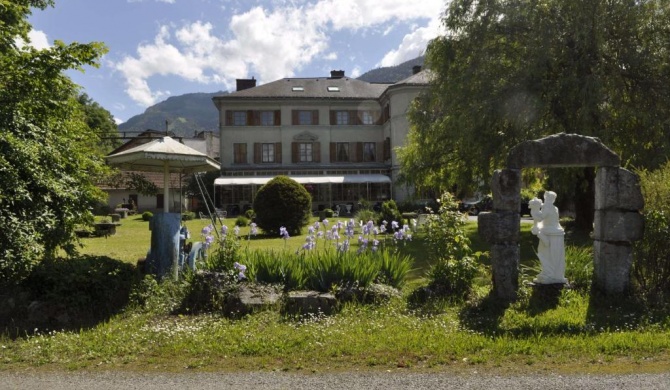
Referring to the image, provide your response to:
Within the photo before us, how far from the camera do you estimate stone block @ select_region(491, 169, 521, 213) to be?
257 inches

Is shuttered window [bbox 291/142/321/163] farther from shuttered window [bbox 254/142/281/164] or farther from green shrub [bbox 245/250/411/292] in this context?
green shrub [bbox 245/250/411/292]

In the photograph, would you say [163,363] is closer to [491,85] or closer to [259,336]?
[259,336]

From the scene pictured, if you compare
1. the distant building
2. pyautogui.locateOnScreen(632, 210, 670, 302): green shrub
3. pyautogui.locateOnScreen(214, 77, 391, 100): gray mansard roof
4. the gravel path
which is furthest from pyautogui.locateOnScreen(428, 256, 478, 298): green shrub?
pyautogui.locateOnScreen(214, 77, 391, 100): gray mansard roof

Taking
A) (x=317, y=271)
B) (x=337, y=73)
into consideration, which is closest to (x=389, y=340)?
(x=317, y=271)

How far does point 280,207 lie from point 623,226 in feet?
40.0

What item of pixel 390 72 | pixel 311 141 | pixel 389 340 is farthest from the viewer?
pixel 390 72

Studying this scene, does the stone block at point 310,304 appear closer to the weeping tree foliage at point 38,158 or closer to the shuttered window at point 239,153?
the weeping tree foliage at point 38,158

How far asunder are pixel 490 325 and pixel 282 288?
8.68 ft

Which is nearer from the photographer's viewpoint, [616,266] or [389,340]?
[389,340]

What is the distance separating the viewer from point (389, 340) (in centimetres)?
512

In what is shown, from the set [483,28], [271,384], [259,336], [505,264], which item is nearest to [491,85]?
[483,28]

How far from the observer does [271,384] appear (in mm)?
4121

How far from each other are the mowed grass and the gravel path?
0.18 m

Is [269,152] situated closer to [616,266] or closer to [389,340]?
[616,266]
